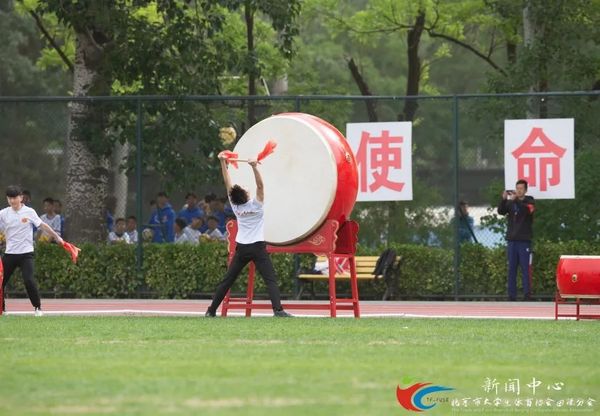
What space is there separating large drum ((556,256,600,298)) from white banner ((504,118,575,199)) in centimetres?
544

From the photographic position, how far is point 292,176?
19719mm

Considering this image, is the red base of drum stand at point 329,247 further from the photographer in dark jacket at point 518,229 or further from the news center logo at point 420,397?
the news center logo at point 420,397

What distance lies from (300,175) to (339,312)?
3.80 metres

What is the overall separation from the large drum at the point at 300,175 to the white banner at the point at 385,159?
544 centimetres

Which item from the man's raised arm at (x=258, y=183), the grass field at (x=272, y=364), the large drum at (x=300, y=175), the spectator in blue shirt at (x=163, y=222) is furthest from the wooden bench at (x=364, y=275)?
the grass field at (x=272, y=364)

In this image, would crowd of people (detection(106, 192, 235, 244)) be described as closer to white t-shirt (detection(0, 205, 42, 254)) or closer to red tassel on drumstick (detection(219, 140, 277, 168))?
white t-shirt (detection(0, 205, 42, 254))

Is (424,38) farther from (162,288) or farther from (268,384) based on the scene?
(268,384)

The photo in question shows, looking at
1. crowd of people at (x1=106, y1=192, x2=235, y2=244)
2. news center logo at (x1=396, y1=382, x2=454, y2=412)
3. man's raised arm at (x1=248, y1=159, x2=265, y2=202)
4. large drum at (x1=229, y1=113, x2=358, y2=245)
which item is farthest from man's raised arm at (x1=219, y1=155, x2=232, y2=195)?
news center logo at (x1=396, y1=382, x2=454, y2=412)

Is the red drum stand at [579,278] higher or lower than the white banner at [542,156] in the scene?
lower

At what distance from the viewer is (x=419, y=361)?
42.8 ft

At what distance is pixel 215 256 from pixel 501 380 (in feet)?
48.5

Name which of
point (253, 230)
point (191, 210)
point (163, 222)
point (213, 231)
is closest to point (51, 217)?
point (163, 222)

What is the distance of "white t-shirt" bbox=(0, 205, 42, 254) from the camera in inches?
786

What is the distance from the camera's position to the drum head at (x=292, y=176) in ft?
63.7
